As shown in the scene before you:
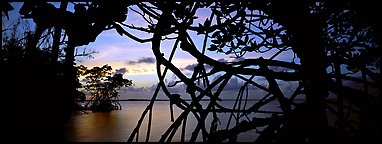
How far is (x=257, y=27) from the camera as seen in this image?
1.67 meters

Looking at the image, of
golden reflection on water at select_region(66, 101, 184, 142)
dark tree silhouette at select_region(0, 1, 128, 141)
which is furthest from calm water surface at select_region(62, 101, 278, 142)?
dark tree silhouette at select_region(0, 1, 128, 141)

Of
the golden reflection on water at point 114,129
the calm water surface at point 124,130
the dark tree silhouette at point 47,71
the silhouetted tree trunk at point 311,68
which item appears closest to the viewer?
the silhouetted tree trunk at point 311,68

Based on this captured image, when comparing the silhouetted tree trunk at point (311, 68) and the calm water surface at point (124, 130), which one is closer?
the silhouetted tree trunk at point (311, 68)

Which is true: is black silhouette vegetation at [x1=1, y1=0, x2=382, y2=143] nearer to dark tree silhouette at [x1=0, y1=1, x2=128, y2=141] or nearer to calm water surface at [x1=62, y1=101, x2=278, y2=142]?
dark tree silhouette at [x1=0, y1=1, x2=128, y2=141]

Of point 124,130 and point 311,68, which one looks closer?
point 311,68

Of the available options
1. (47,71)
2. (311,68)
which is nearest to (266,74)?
(311,68)

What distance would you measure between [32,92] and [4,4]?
17.2ft

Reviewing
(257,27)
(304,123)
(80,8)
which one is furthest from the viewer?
(257,27)

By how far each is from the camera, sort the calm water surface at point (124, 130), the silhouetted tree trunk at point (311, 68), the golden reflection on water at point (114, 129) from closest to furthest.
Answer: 1. the silhouetted tree trunk at point (311, 68)
2. the calm water surface at point (124, 130)
3. the golden reflection on water at point (114, 129)

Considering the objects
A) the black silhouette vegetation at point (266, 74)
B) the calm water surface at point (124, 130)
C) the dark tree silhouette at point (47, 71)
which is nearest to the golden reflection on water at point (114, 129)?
the calm water surface at point (124, 130)

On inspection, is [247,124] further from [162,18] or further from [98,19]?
[98,19]

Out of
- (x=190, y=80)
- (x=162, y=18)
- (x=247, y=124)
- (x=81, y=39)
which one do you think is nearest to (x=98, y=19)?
(x=81, y=39)

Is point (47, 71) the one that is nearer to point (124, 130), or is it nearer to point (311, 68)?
point (311, 68)

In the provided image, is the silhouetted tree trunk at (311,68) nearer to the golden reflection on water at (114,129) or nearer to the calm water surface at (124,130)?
the calm water surface at (124,130)
